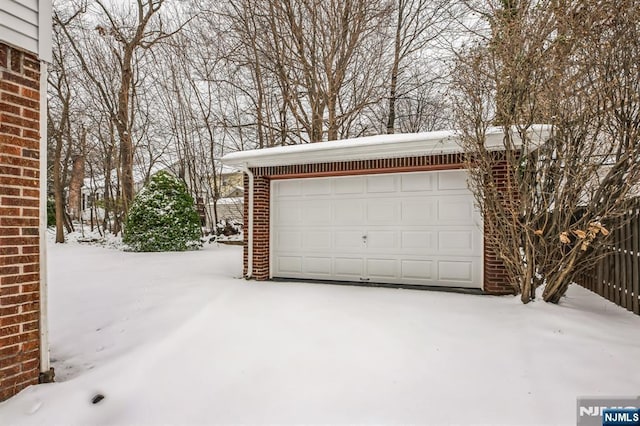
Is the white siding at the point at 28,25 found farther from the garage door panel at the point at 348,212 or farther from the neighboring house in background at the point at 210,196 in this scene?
the neighboring house in background at the point at 210,196

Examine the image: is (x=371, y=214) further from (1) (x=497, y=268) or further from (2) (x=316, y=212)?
(1) (x=497, y=268)

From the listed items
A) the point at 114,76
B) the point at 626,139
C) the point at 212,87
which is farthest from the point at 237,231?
the point at 626,139

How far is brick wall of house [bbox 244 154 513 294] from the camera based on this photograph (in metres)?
5.28

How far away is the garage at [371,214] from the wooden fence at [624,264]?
125 cm

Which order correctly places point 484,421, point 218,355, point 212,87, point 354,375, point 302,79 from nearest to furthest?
point 484,421 → point 354,375 → point 218,355 → point 302,79 → point 212,87

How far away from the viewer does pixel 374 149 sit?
558 cm

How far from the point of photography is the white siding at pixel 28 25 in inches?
96.3

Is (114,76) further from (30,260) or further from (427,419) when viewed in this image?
(427,419)

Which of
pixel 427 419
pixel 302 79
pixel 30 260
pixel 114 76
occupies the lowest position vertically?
pixel 427 419

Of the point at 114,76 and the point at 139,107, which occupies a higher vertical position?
the point at 114,76

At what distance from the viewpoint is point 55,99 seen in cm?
1495

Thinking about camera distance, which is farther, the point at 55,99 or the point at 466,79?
the point at 55,99

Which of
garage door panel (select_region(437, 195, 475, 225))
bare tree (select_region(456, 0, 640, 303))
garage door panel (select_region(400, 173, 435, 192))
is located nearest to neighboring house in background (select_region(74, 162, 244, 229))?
garage door panel (select_region(400, 173, 435, 192))

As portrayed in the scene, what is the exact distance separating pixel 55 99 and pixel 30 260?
16146 millimetres
